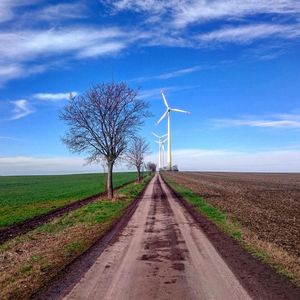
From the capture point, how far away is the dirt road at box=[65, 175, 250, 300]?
8.66m

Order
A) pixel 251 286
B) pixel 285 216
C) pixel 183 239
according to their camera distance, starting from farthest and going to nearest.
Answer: pixel 285 216 → pixel 183 239 → pixel 251 286

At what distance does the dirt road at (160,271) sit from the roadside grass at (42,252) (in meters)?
1.11

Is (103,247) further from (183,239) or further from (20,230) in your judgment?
(20,230)

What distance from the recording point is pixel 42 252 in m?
14.2

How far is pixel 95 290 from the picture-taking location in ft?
29.1

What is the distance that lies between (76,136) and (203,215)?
59.2 feet

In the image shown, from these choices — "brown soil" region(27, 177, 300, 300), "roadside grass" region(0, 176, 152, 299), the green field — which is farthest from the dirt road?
the green field

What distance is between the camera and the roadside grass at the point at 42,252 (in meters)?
9.78

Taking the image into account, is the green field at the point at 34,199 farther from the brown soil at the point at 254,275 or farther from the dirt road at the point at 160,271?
the brown soil at the point at 254,275

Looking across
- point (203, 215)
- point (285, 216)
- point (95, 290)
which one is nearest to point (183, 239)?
point (95, 290)

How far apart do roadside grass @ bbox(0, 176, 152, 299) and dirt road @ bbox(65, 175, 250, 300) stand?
43.7 inches

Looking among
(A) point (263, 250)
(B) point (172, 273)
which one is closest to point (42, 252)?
(B) point (172, 273)

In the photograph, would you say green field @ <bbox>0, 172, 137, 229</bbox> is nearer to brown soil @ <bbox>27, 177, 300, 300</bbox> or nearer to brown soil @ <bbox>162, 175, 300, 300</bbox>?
brown soil @ <bbox>27, 177, 300, 300</bbox>

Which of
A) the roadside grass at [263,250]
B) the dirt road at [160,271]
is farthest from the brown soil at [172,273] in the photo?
the roadside grass at [263,250]
